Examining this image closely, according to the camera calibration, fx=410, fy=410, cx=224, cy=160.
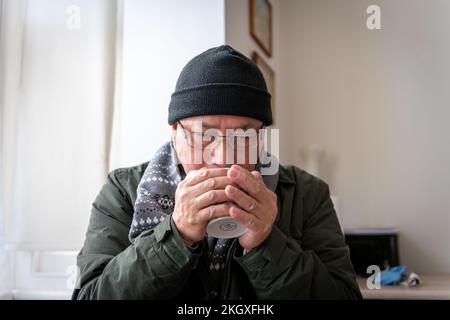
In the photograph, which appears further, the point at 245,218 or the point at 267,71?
the point at 267,71

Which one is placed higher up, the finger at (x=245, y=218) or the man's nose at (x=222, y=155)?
the man's nose at (x=222, y=155)

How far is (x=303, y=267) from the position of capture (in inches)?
23.4

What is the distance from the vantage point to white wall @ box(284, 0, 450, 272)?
3.02 ft

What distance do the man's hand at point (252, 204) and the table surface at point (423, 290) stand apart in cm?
31

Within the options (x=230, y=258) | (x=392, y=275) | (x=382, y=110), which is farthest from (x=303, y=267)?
(x=382, y=110)

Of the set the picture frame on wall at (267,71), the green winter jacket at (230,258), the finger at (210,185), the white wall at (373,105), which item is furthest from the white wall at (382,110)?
the finger at (210,185)

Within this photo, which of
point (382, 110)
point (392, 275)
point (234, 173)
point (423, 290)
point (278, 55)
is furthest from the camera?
point (278, 55)

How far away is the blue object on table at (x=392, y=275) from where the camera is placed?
98cm

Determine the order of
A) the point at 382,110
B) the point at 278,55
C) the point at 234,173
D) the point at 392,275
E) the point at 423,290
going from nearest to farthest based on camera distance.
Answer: the point at 234,173, the point at 423,290, the point at 392,275, the point at 382,110, the point at 278,55

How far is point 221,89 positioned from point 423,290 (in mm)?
542

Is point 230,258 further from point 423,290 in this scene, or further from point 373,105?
point 373,105

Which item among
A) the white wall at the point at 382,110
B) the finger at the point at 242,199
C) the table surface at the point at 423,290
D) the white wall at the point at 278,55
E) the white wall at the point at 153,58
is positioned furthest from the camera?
the white wall at the point at 278,55

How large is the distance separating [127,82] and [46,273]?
514 mm

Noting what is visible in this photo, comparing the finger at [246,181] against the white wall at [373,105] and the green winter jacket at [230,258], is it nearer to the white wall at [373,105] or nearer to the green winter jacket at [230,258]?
the green winter jacket at [230,258]
